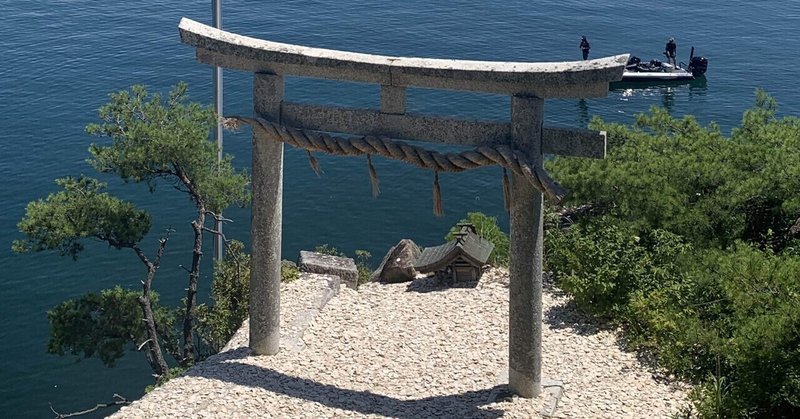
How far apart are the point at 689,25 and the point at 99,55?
2709 centimetres

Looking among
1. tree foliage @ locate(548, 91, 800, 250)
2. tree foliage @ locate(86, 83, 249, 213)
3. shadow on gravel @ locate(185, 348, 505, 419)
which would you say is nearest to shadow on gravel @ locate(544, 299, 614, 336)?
tree foliage @ locate(548, 91, 800, 250)

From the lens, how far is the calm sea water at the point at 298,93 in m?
23.7

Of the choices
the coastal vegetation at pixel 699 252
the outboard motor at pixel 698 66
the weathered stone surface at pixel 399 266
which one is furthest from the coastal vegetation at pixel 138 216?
the outboard motor at pixel 698 66

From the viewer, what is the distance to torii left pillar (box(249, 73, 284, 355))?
13117 millimetres

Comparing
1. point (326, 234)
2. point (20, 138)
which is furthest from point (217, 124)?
point (20, 138)

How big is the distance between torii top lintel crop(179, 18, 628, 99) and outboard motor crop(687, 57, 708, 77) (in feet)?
98.7

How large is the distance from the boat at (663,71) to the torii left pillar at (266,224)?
28064mm

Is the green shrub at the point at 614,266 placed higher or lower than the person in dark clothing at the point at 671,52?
lower

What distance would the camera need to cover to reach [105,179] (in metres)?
29.2

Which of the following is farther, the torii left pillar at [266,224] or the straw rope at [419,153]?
the torii left pillar at [266,224]

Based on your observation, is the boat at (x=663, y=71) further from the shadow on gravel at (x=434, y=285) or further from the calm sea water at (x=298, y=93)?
the shadow on gravel at (x=434, y=285)

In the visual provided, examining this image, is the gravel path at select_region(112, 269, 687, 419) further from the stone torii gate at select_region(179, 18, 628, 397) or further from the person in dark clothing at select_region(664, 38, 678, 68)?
the person in dark clothing at select_region(664, 38, 678, 68)

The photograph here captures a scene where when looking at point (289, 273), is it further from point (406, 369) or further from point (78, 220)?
point (406, 369)

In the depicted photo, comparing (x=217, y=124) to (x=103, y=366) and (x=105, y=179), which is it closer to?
(x=103, y=366)
